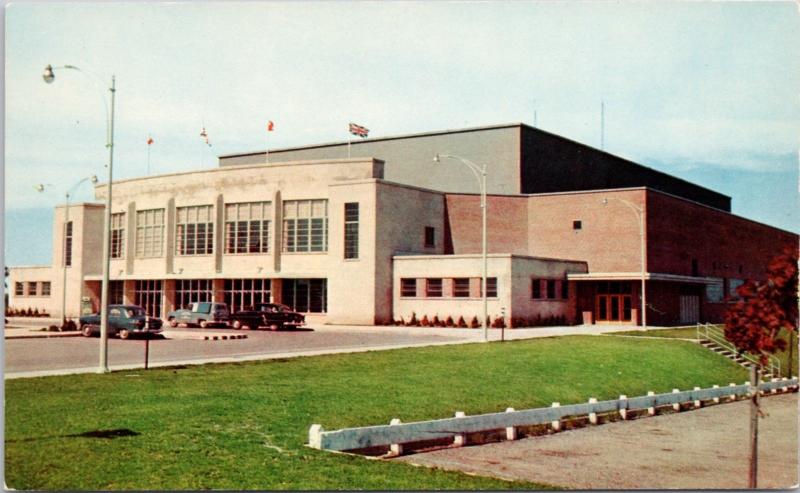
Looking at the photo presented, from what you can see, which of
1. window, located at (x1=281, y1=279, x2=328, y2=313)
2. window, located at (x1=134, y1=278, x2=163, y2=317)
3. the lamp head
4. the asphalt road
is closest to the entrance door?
the asphalt road

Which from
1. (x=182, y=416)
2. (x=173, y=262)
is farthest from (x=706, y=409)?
(x=173, y=262)

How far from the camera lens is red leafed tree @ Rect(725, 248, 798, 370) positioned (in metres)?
10.9

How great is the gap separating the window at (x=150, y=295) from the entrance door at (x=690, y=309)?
38537 millimetres

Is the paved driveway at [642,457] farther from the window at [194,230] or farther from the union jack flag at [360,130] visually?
the window at [194,230]

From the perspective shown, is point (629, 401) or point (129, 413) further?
point (629, 401)

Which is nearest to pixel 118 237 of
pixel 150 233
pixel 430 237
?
pixel 150 233

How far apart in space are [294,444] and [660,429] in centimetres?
963

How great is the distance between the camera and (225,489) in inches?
442

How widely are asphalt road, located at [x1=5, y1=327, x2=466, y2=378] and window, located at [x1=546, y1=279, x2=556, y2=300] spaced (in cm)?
1319

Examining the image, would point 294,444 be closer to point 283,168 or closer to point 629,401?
point 629,401

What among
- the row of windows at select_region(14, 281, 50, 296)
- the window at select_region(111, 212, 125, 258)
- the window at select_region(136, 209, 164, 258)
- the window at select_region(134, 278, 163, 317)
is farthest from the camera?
the row of windows at select_region(14, 281, 50, 296)

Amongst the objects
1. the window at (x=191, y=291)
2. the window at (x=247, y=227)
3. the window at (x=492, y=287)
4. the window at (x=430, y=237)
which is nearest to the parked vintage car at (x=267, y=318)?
the window at (x=492, y=287)

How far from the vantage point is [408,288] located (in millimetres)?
52000

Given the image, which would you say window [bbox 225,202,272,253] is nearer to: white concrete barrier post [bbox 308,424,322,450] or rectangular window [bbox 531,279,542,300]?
rectangular window [bbox 531,279,542,300]
